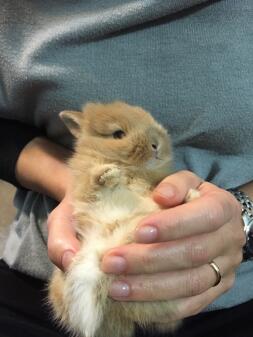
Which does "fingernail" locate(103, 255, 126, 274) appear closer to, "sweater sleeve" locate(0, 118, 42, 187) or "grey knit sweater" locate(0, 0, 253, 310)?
"grey knit sweater" locate(0, 0, 253, 310)

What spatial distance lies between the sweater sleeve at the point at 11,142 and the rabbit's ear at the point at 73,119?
0.24 meters

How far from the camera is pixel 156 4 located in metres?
0.98

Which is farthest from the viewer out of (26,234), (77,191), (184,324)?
(26,234)

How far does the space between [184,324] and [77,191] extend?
13.2 inches

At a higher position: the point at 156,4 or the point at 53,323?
the point at 156,4

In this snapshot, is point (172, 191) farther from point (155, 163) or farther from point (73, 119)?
point (73, 119)

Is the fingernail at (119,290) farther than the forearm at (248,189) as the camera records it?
No

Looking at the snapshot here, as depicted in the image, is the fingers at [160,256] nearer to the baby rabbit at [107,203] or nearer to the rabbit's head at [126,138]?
the baby rabbit at [107,203]

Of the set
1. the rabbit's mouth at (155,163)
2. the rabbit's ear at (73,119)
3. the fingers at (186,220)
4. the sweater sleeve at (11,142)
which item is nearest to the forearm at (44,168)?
the sweater sleeve at (11,142)

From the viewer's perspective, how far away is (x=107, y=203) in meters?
0.80

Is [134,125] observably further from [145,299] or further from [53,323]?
[53,323]

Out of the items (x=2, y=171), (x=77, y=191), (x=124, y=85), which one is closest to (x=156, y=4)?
(x=124, y=85)

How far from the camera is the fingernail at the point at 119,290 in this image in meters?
0.72

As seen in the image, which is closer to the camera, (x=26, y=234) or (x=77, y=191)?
(x=77, y=191)
